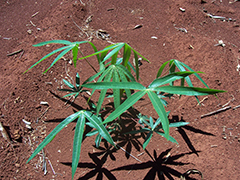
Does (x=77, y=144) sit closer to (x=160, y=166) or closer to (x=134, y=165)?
(x=134, y=165)

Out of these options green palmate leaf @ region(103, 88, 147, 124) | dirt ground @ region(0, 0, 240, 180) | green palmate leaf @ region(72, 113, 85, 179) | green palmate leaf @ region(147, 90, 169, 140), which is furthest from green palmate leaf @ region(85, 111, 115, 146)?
dirt ground @ region(0, 0, 240, 180)

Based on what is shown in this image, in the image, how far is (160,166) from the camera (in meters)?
1.42

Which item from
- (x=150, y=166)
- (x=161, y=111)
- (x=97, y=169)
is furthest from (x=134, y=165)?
(x=161, y=111)

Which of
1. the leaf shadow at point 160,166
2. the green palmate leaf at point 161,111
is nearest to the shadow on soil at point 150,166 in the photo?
the leaf shadow at point 160,166

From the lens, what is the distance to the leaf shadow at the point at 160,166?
1.38 m

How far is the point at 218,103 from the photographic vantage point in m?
1.71

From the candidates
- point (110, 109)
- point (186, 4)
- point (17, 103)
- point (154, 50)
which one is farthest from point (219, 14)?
point (17, 103)

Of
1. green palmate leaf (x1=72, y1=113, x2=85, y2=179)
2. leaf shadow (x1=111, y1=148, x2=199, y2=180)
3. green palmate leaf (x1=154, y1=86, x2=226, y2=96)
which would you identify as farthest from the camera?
→ leaf shadow (x1=111, y1=148, x2=199, y2=180)

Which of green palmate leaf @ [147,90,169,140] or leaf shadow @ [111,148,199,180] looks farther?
leaf shadow @ [111,148,199,180]

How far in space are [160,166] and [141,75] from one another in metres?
0.98

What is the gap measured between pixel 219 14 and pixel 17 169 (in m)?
3.26

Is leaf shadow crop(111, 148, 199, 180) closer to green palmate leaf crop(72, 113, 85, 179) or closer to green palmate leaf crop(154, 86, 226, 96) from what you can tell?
green palmate leaf crop(72, 113, 85, 179)

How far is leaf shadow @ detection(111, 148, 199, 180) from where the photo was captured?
1.38 metres

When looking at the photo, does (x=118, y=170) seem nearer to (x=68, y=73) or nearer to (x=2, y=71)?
(x=68, y=73)
